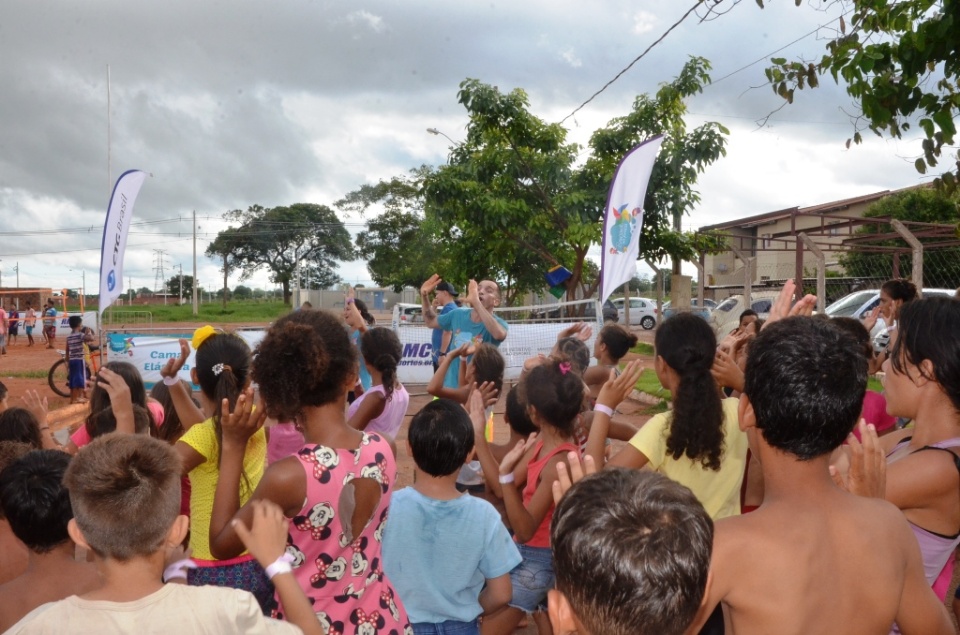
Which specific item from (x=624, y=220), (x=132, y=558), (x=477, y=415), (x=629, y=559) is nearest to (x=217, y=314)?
(x=624, y=220)

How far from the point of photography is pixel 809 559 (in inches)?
67.0

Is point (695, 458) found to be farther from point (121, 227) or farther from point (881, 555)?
point (121, 227)

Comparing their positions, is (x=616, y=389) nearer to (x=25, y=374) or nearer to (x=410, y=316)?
(x=410, y=316)

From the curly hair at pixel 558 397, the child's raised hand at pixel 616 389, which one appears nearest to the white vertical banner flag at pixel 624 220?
the curly hair at pixel 558 397

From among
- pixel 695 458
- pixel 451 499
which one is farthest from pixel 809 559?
pixel 451 499

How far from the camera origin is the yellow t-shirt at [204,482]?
290cm

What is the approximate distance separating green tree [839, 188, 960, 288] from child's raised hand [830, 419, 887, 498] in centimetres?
947

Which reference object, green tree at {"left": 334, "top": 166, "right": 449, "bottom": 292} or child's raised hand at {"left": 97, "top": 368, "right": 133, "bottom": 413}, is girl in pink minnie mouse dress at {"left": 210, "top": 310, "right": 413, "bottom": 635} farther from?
green tree at {"left": 334, "top": 166, "right": 449, "bottom": 292}

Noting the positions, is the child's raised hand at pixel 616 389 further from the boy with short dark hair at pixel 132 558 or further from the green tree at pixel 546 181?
the green tree at pixel 546 181

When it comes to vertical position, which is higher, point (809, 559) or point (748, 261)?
point (748, 261)

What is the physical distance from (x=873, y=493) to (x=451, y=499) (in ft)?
4.93

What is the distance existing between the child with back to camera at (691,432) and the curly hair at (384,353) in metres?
2.06

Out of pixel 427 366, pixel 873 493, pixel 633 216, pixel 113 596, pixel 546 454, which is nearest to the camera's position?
pixel 113 596

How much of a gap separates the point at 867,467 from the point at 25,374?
21.8m
